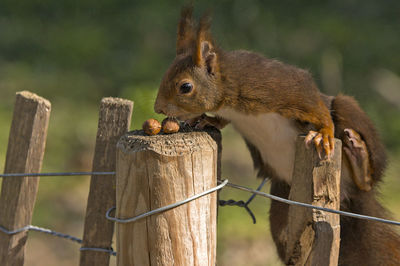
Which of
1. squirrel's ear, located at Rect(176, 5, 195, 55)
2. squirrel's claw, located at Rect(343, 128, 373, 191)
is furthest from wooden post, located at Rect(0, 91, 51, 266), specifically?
squirrel's claw, located at Rect(343, 128, 373, 191)

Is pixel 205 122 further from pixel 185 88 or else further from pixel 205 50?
pixel 205 50

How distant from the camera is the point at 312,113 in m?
1.79

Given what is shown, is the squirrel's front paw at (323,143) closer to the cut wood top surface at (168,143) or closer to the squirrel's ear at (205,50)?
the cut wood top surface at (168,143)

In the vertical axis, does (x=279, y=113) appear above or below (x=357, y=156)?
above

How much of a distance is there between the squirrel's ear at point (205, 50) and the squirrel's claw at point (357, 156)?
1.63ft

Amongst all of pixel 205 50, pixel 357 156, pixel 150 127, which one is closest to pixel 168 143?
pixel 150 127

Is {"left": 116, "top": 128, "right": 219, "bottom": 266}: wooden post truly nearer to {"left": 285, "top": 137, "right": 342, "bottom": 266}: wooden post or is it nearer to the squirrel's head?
{"left": 285, "top": 137, "right": 342, "bottom": 266}: wooden post

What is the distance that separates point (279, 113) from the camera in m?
1.83

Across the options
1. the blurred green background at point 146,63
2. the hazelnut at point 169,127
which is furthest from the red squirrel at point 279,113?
the blurred green background at point 146,63

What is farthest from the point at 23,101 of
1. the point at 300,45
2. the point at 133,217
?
the point at 300,45

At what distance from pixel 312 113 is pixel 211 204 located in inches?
23.3

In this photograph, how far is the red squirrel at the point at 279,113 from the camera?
1812mm

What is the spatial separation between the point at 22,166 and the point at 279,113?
0.82 meters

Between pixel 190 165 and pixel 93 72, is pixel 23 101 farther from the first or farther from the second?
pixel 93 72
